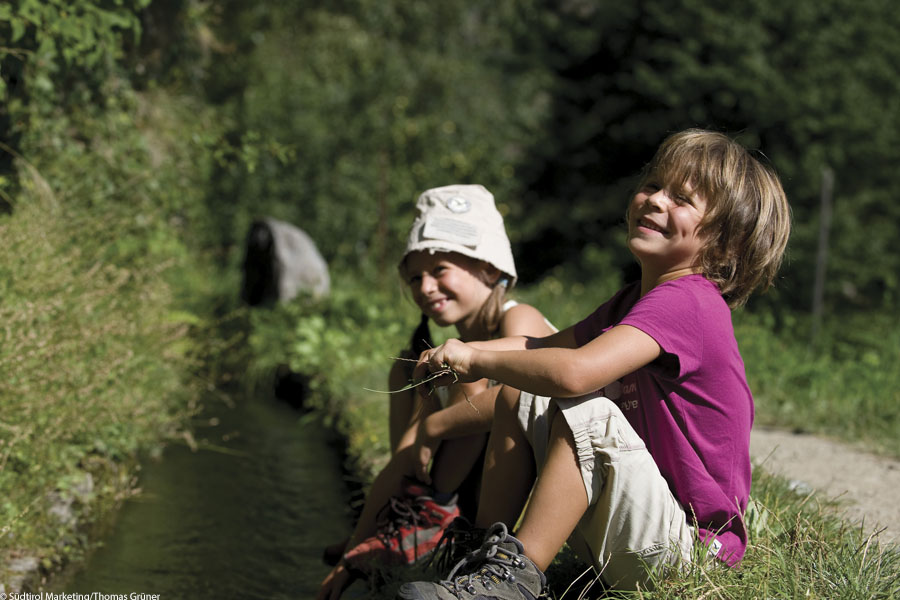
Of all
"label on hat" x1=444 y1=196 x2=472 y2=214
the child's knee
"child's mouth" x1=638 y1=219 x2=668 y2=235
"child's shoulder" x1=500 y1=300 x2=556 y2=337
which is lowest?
the child's knee

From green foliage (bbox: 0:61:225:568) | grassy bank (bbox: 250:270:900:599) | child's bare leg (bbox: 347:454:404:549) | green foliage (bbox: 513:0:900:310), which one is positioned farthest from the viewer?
green foliage (bbox: 513:0:900:310)

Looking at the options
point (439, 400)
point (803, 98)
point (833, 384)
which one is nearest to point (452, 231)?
point (439, 400)

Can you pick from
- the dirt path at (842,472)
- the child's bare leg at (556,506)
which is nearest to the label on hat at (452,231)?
→ the child's bare leg at (556,506)

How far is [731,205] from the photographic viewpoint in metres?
2.11

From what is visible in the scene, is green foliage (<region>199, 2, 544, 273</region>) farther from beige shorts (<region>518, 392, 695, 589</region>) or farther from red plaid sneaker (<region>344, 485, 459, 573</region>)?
Answer: beige shorts (<region>518, 392, 695, 589</region>)

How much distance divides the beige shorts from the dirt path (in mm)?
868

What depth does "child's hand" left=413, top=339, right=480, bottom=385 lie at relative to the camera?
2.04 metres

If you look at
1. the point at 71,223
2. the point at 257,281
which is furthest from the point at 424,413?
the point at 257,281

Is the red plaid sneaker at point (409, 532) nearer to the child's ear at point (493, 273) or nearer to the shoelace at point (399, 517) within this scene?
the shoelace at point (399, 517)

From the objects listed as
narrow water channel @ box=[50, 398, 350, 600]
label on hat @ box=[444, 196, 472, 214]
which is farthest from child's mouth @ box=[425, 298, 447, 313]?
narrow water channel @ box=[50, 398, 350, 600]

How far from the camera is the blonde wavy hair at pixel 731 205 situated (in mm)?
2113

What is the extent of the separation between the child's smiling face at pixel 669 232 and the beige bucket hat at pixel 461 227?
2.21 ft

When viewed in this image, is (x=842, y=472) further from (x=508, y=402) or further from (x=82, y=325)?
(x=82, y=325)

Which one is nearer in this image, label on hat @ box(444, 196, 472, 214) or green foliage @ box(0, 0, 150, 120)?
label on hat @ box(444, 196, 472, 214)
